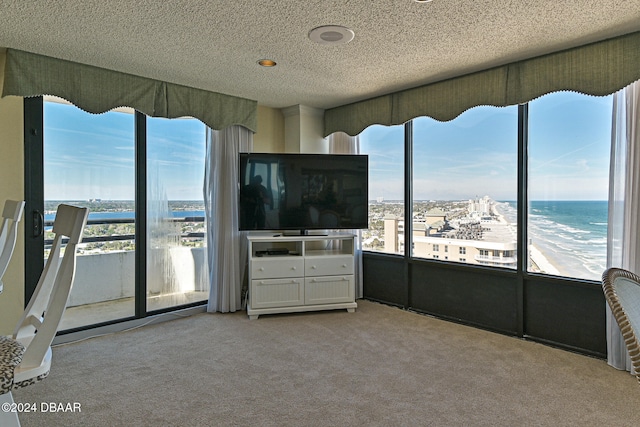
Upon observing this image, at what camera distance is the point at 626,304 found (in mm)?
1328

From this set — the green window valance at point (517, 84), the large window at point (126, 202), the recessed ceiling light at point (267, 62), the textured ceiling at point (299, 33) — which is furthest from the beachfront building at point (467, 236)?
the large window at point (126, 202)

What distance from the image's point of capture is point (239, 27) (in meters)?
2.56

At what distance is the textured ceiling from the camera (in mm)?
2295

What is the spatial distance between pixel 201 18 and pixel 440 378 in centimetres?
276

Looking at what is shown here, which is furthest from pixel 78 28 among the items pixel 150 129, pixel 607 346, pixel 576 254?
pixel 607 346

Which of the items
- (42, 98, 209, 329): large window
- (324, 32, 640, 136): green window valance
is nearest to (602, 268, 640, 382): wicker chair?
(324, 32, 640, 136): green window valance

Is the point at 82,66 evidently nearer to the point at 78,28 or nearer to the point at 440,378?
the point at 78,28

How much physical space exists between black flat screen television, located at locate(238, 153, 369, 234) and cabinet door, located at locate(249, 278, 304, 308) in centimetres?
57

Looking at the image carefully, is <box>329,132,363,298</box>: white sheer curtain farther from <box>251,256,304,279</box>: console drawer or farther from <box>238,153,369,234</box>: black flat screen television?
<box>251,256,304,279</box>: console drawer

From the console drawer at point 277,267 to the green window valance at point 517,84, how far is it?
1.70 m

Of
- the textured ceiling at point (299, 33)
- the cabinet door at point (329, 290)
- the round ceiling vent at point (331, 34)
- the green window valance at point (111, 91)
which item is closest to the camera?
the textured ceiling at point (299, 33)

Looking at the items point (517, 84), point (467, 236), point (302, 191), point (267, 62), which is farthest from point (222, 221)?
point (517, 84)

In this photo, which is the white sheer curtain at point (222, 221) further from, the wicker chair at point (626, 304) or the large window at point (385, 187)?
the wicker chair at point (626, 304)

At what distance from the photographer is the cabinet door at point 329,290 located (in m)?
4.04
